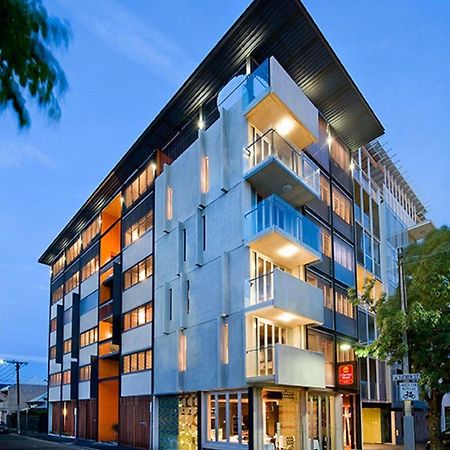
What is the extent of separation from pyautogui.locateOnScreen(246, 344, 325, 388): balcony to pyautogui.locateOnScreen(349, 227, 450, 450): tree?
2.50 metres

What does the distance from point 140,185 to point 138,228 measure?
95.5 inches

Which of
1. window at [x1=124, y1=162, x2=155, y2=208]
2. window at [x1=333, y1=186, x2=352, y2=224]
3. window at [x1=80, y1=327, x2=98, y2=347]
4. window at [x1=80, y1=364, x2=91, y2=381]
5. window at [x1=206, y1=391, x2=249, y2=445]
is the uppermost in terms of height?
window at [x1=124, y1=162, x2=155, y2=208]

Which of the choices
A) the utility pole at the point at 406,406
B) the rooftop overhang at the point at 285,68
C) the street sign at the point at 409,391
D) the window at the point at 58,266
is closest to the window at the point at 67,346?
the window at the point at 58,266

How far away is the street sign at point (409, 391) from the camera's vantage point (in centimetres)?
1860

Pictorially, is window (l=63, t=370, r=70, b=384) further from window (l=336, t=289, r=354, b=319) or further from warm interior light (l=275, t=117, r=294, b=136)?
warm interior light (l=275, t=117, r=294, b=136)

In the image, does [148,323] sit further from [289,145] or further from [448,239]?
[448,239]

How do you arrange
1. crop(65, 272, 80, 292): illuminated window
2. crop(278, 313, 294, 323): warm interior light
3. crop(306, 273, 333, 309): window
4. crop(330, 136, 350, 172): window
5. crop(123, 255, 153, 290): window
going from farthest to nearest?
1. crop(65, 272, 80, 292): illuminated window
2. crop(330, 136, 350, 172): window
3. crop(123, 255, 153, 290): window
4. crop(306, 273, 333, 309): window
5. crop(278, 313, 294, 323): warm interior light

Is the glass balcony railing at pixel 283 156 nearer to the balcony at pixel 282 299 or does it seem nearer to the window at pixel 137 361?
the balcony at pixel 282 299

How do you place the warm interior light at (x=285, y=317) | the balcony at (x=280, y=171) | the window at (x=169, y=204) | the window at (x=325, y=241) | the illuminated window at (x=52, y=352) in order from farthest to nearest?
the illuminated window at (x=52, y=352) < the window at (x=169, y=204) < the window at (x=325, y=241) < the balcony at (x=280, y=171) < the warm interior light at (x=285, y=317)

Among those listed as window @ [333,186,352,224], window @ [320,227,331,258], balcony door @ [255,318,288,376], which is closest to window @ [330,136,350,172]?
window @ [333,186,352,224]

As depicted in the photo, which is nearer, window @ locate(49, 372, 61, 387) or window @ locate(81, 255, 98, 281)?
window @ locate(81, 255, 98, 281)

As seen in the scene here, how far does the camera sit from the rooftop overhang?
81.5 ft

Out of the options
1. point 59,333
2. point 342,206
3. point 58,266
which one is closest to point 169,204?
point 342,206

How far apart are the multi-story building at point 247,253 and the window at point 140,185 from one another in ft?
0.38
